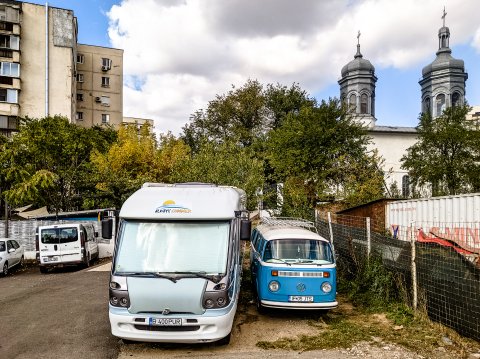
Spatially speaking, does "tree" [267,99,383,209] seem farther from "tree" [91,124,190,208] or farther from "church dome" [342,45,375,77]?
"church dome" [342,45,375,77]

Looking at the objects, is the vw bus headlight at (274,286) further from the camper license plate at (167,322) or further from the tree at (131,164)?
the tree at (131,164)

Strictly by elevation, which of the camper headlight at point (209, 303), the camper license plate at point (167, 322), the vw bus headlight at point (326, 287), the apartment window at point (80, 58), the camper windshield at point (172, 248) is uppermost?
the apartment window at point (80, 58)

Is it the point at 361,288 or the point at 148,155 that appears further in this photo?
the point at 148,155

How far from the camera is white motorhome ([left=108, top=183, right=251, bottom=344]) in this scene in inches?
264

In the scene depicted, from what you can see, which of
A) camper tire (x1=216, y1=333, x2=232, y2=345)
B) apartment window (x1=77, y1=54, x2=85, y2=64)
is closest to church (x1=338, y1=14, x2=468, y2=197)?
apartment window (x1=77, y1=54, x2=85, y2=64)

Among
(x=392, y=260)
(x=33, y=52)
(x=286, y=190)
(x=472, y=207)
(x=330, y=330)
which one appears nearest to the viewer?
(x=330, y=330)

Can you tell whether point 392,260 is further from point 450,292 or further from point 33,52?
point 33,52

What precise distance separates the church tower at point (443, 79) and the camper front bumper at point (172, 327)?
66.4m

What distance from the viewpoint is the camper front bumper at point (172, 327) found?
6660 millimetres

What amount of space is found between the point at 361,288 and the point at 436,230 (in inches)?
258

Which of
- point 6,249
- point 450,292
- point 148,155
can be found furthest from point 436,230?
point 148,155

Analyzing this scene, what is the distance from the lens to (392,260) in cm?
957

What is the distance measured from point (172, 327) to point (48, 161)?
21086mm

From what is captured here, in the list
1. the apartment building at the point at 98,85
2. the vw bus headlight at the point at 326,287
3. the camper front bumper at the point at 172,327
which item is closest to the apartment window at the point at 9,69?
the apartment building at the point at 98,85
